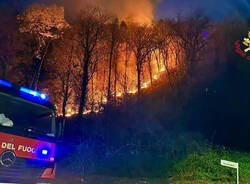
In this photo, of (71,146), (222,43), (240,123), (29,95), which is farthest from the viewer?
(222,43)

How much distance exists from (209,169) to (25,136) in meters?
7.67

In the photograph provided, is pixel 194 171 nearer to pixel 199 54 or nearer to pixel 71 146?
pixel 71 146

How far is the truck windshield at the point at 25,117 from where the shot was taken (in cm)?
456

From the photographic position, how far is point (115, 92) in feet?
76.4

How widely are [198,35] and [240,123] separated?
46.9ft

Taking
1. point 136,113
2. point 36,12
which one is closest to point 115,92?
point 136,113

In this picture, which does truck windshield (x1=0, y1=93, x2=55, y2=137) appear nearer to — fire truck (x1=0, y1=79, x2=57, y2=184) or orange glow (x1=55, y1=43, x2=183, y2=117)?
fire truck (x1=0, y1=79, x2=57, y2=184)

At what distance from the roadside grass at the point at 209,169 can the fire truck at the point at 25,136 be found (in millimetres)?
5549

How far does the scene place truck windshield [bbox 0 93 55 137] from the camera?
456 cm

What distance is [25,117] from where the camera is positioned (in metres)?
5.02

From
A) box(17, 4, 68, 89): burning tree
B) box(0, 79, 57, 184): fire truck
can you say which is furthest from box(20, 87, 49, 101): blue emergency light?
box(17, 4, 68, 89): burning tree

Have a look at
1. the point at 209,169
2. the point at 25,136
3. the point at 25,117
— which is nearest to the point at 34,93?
the point at 25,117

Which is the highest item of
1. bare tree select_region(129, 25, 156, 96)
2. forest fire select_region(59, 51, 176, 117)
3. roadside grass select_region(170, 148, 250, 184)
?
bare tree select_region(129, 25, 156, 96)

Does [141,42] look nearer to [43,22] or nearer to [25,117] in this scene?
[43,22]
